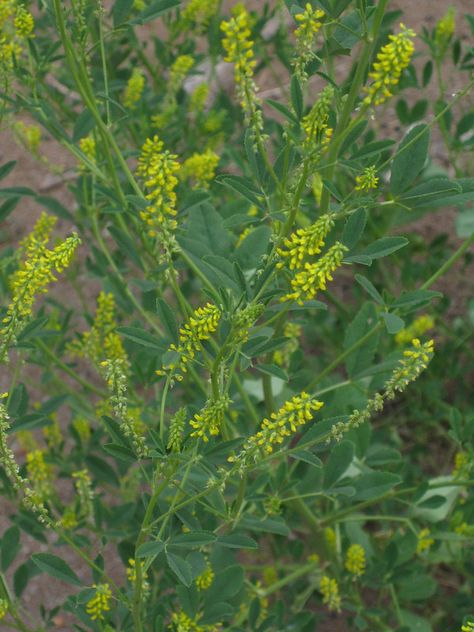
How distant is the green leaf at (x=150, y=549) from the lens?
50.8 inches

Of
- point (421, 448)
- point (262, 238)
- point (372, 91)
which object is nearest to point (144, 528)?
point (262, 238)

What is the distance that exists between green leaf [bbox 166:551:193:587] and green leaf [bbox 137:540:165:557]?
0.11 feet

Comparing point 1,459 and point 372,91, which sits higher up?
point 372,91

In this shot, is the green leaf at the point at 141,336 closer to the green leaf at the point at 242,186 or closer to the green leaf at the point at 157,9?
the green leaf at the point at 242,186

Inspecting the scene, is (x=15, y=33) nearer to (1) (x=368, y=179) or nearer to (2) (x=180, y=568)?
(1) (x=368, y=179)

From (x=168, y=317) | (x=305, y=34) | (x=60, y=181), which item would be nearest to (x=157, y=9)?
(x=305, y=34)

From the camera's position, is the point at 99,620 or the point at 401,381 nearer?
the point at 401,381

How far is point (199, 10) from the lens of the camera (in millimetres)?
2398

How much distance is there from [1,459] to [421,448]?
5.80ft

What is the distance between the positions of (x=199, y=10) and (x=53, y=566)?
1552mm

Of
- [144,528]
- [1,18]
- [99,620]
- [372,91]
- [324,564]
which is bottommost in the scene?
[324,564]

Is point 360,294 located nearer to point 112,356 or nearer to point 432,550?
point 432,550

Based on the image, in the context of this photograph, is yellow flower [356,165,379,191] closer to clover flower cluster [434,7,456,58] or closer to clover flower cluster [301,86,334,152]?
clover flower cluster [301,86,334,152]

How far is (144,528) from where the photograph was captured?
1.31m
